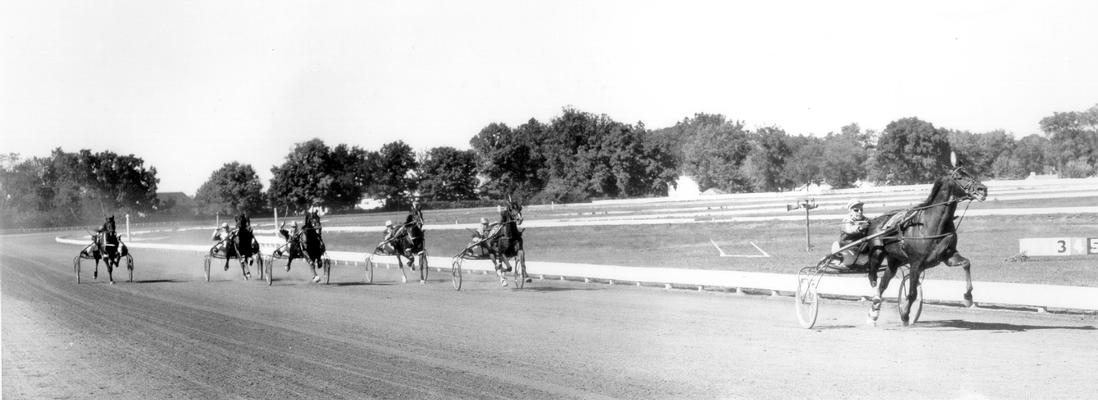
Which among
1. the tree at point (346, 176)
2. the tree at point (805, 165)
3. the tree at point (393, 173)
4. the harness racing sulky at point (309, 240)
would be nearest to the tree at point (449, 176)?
the tree at point (393, 173)

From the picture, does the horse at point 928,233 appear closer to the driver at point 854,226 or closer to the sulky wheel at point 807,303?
the driver at point 854,226

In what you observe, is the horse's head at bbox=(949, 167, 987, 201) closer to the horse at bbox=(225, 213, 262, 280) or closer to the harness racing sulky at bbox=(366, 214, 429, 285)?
the harness racing sulky at bbox=(366, 214, 429, 285)

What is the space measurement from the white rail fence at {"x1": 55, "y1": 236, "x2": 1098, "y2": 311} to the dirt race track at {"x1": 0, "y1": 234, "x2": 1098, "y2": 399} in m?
0.26

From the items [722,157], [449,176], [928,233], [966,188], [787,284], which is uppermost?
[722,157]

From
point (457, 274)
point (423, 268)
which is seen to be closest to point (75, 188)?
point (423, 268)

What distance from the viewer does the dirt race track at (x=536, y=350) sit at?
31.5 ft

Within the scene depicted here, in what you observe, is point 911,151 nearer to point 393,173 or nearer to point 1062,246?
point 1062,246

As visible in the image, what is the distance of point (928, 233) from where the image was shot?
41.1ft

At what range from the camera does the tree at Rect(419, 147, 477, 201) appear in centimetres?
10888

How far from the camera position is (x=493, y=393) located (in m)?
9.52

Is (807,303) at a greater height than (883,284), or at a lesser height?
lesser

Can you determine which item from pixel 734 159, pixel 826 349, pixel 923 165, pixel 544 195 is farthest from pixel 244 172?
pixel 826 349

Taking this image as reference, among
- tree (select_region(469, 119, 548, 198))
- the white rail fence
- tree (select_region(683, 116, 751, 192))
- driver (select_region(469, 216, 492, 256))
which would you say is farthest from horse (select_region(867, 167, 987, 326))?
tree (select_region(469, 119, 548, 198))

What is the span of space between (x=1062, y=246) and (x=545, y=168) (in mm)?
88190
